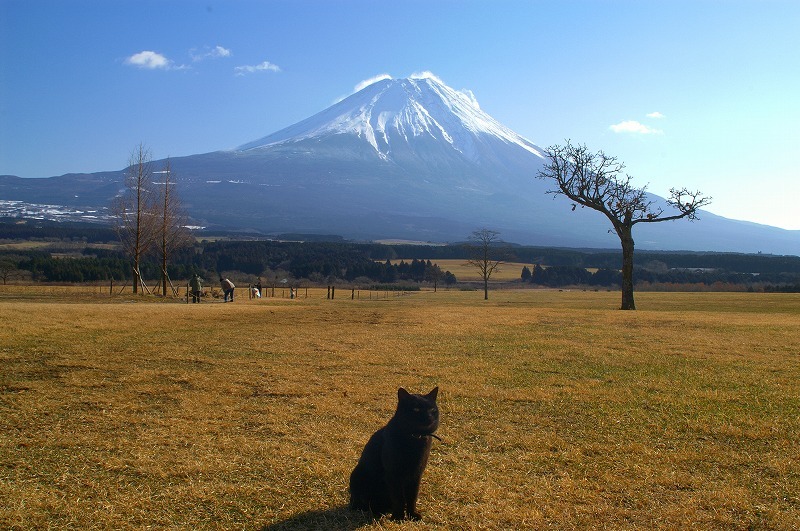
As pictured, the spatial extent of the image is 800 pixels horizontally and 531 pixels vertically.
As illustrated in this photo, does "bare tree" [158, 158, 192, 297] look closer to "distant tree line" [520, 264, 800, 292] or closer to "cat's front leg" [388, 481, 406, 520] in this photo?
"cat's front leg" [388, 481, 406, 520]

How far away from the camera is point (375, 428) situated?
7465mm

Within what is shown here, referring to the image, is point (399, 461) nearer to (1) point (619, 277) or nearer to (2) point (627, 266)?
(2) point (627, 266)

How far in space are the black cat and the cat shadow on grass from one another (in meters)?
0.07

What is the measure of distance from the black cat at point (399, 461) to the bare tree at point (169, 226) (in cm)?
3173

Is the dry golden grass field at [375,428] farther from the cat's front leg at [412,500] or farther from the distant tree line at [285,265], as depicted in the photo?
the distant tree line at [285,265]

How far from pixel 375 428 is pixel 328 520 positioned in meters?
2.53

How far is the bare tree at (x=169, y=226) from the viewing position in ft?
115

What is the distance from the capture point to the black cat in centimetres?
472

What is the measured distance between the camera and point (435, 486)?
567 cm

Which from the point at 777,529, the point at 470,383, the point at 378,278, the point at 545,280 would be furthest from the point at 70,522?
the point at 545,280

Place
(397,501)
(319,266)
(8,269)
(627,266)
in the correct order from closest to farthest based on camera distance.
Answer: (397,501), (627,266), (8,269), (319,266)

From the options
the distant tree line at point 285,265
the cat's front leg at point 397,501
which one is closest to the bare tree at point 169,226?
the distant tree line at point 285,265

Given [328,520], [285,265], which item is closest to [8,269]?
[285,265]

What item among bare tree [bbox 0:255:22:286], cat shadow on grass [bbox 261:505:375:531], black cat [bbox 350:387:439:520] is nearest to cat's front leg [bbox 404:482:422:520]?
black cat [bbox 350:387:439:520]
